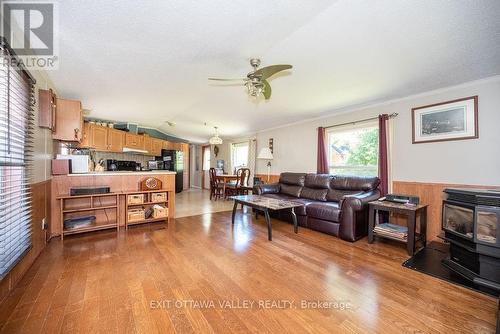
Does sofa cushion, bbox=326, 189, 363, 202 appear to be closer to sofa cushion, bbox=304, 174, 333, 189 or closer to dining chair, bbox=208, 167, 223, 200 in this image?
sofa cushion, bbox=304, 174, 333, 189

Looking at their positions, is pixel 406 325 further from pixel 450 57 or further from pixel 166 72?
pixel 166 72

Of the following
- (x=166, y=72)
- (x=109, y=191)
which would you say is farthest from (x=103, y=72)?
(x=109, y=191)

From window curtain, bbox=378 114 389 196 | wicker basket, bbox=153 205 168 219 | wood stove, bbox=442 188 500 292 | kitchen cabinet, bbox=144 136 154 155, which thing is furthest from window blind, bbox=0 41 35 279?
window curtain, bbox=378 114 389 196

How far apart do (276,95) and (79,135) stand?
3.13 m

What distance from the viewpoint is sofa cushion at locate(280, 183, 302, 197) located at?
4.30m

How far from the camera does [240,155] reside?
294 inches

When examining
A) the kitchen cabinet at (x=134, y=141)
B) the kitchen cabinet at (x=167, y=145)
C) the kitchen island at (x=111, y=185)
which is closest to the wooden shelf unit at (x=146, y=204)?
the kitchen island at (x=111, y=185)

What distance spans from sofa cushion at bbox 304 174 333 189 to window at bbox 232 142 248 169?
3.19 metres

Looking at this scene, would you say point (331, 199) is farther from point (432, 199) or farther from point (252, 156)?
point (252, 156)

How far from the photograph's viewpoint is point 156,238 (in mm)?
2904

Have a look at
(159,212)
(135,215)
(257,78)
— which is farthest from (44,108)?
(257,78)

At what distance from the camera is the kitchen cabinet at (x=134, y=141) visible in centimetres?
566

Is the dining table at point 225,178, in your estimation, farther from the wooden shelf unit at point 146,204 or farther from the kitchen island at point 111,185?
the wooden shelf unit at point 146,204

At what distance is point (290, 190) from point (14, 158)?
4.01 meters
